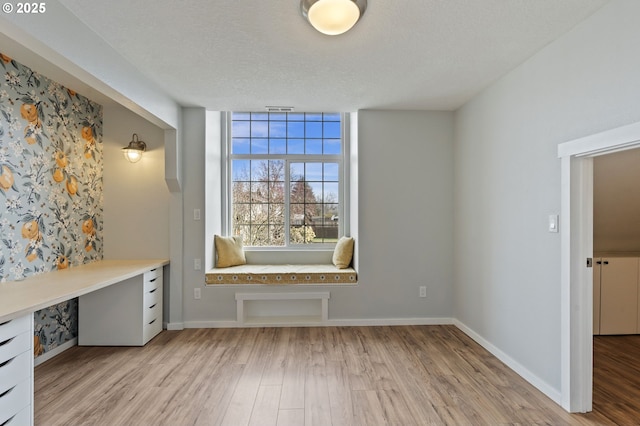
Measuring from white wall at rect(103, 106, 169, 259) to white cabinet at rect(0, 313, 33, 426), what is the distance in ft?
5.90

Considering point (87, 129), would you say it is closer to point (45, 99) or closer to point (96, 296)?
point (45, 99)

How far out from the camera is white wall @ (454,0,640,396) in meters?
1.80

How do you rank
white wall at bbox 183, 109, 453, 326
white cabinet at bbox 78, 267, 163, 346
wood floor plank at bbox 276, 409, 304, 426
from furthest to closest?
white wall at bbox 183, 109, 453, 326 → white cabinet at bbox 78, 267, 163, 346 → wood floor plank at bbox 276, 409, 304, 426

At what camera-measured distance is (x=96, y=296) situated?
3031mm

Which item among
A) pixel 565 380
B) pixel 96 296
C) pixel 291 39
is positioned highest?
pixel 291 39

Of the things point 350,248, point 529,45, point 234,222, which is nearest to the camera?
point 529,45

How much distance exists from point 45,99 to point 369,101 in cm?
297

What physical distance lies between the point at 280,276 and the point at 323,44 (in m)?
2.37

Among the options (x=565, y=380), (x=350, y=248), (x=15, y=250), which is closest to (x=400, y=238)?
(x=350, y=248)

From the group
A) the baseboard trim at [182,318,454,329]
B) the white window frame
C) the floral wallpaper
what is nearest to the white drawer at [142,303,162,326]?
the baseboard trim at [182,318,454,329]

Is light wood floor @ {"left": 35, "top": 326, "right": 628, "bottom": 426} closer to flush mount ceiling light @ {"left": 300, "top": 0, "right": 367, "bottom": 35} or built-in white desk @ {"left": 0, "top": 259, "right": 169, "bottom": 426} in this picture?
built-in white desk @ {"left": 0, "top": 259, "right": 169, "bottom": 426}

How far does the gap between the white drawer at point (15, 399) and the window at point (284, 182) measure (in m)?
2.57

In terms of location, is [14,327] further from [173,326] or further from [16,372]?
[173,326]

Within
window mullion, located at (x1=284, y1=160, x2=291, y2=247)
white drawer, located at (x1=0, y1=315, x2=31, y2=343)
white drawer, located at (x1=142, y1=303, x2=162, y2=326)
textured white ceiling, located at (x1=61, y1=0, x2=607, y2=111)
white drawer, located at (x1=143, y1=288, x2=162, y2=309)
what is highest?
textured white ceiling, located at (x1=61, y1=0, x2=607, y2=111)
